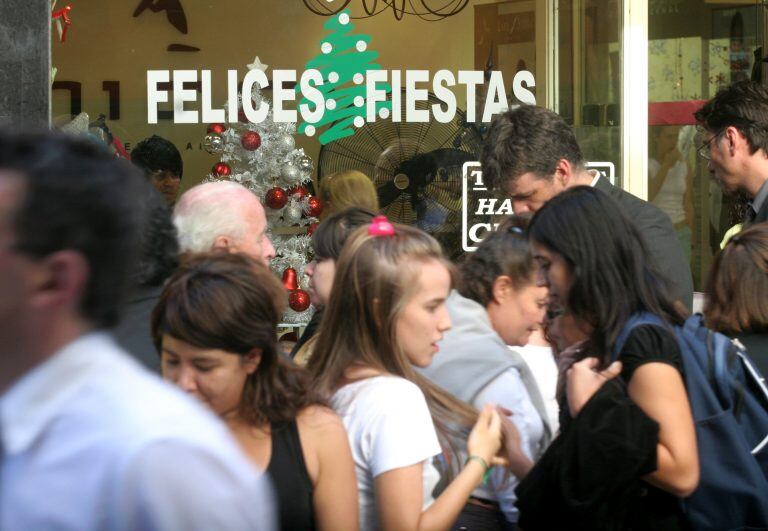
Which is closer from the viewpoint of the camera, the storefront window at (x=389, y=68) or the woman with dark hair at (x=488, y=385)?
the woman with dark hair at (x=488, y=385)

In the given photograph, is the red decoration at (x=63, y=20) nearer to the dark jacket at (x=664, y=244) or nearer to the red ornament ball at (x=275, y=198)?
the red ornament ball at (x=275, y=198)

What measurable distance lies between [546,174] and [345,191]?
1921mm

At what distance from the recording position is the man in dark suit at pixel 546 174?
4.71m

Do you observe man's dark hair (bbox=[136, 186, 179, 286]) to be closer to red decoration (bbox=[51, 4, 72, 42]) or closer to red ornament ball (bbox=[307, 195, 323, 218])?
red ornament ball (bbox=[307, 195, 323, 218])

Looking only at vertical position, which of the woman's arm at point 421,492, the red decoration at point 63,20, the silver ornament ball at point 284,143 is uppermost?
the red decoration at point 63,20

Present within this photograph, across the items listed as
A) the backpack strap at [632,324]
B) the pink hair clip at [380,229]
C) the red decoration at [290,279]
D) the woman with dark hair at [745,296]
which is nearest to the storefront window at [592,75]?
the red decoration at [290,279]

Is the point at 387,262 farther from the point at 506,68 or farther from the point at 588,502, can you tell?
the point at 506,68

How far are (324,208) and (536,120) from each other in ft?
6.48

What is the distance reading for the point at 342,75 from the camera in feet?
Answer: 22.0

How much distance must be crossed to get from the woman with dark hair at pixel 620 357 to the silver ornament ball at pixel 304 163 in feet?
11.9

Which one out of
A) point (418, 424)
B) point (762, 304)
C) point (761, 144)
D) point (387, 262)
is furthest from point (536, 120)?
point (418, 424)

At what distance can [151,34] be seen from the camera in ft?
21.4

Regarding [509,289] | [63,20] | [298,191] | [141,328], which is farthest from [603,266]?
[63,20]

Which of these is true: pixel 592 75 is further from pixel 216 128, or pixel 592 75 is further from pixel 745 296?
pixel 745 296
